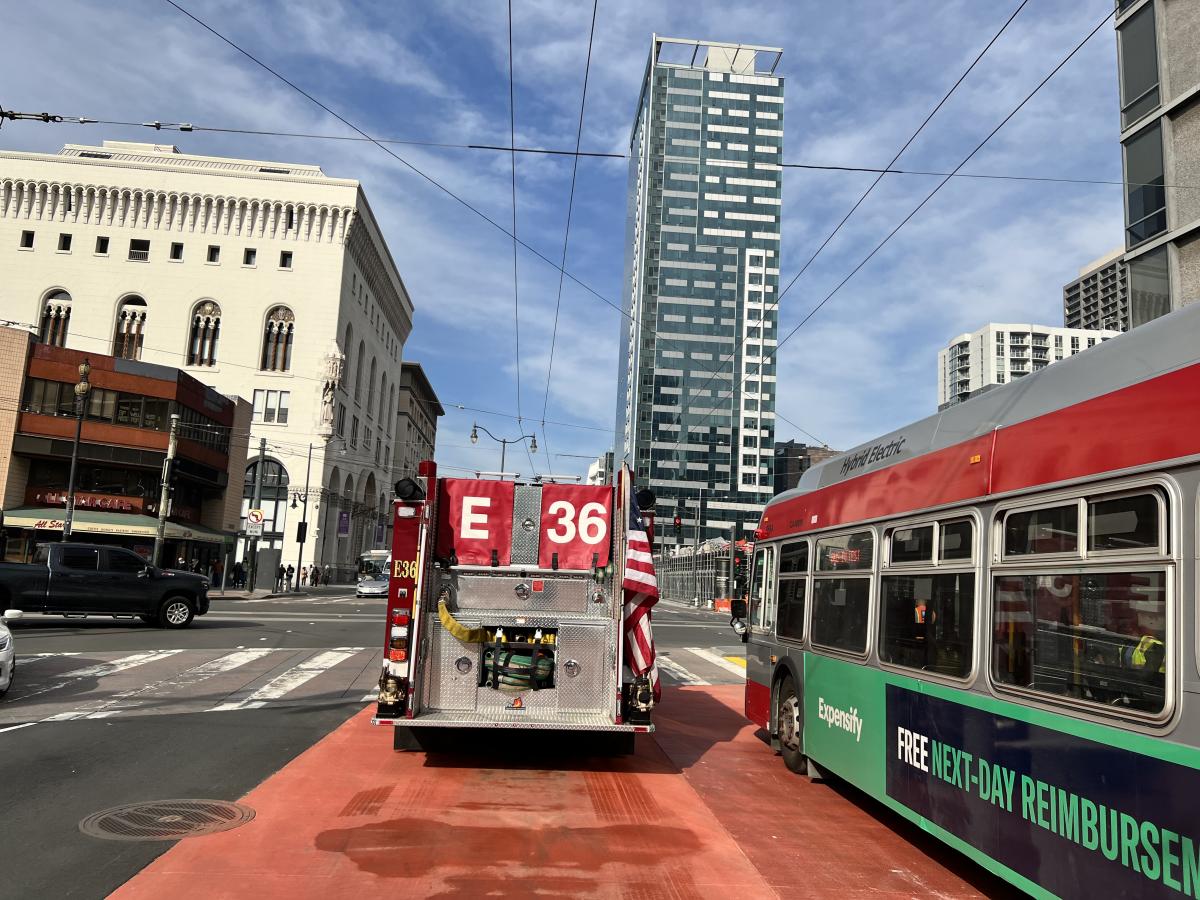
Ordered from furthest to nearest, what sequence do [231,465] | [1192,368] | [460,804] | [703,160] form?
1. [703,160]
2. [231,465]
3. [460,804]
4. [1192,368]

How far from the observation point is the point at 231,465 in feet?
178

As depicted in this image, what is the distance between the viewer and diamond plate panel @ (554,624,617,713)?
325 inches

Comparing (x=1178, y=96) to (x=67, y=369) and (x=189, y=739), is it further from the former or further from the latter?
(x=67, y=369)

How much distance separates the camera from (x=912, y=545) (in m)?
6.14

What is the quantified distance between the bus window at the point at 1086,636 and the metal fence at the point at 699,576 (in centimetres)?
4039

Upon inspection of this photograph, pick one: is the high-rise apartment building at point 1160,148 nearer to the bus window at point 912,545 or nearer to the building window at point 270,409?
the bus window at point 912,545

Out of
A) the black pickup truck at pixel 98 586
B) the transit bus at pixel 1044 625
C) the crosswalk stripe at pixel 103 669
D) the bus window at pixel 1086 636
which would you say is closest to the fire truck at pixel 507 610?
the transit bus at pixel 1044 625

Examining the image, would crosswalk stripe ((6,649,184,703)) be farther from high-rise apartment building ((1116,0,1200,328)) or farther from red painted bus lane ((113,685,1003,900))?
high-rise apartment building ((1116,0,1200,328))

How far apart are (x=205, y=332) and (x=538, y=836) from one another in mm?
69277

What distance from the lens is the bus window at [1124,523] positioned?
3785 mm

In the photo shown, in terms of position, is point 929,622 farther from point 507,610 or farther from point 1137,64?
point 1137,64

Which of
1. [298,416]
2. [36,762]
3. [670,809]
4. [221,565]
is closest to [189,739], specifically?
[36,762]

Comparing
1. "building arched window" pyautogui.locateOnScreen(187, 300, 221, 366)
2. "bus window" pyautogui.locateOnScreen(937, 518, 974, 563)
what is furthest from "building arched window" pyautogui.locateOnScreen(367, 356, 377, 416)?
"bus window" pyautogui.locateOnScreen(937, 518, 974, 563)

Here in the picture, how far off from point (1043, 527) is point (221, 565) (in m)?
50.8
